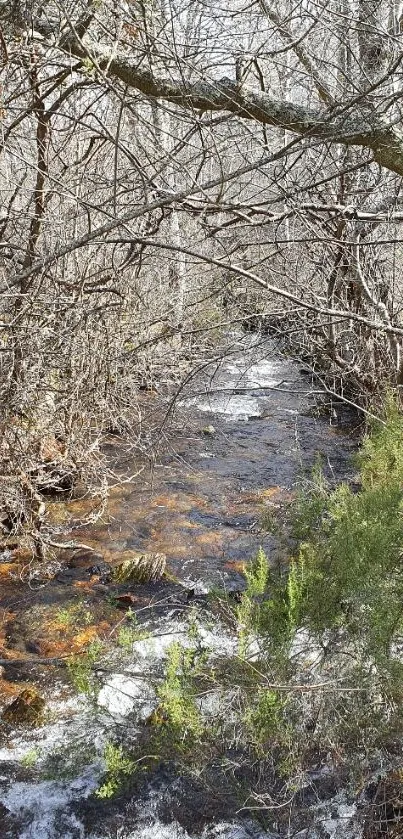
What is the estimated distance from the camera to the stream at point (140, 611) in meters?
3.20

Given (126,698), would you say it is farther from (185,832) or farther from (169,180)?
(169,180)

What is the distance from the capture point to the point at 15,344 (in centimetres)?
456

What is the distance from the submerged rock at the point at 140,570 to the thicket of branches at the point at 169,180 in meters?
0.85

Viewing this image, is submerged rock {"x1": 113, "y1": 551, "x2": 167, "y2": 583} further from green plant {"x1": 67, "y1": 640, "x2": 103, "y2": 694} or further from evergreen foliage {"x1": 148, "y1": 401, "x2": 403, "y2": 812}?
evergreen foliage {"x1": 148, "y1": 401, "x2": 403, "y2": 812}

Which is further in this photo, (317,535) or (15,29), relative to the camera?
(317,535)

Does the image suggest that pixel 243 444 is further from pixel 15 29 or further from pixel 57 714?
pixel 15 29

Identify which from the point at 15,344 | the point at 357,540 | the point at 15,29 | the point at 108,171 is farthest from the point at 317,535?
the point at 108,171

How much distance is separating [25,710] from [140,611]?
1.16 m

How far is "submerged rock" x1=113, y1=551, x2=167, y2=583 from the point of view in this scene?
513 centimetres

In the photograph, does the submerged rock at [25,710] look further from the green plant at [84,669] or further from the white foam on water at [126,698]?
the white foam on water at [126,698]

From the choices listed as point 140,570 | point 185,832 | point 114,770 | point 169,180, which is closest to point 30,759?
point 114,770

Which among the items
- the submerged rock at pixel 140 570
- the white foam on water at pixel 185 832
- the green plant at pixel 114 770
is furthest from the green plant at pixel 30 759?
the submerged rock at pixel 140 570

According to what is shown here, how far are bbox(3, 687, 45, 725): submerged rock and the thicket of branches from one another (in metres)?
1.64

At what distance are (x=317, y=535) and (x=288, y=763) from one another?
55.9 inches
